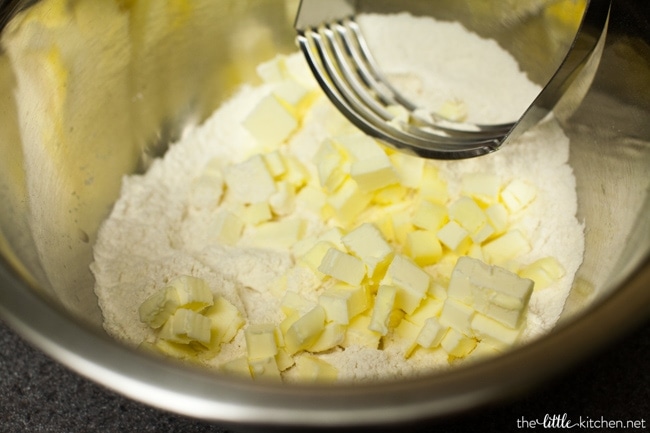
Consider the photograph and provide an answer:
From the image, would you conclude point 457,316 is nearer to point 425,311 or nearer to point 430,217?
point 425,311

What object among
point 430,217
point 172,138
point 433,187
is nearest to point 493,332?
point 430,217

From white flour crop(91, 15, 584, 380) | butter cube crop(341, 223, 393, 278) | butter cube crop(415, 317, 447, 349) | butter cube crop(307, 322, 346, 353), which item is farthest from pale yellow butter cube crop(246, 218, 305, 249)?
butter cube crop(415, 317, 447, 349)

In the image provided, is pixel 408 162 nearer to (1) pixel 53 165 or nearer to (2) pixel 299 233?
(2) pixel 299 233

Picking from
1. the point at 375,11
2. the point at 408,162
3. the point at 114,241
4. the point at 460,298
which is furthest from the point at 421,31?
the point at 114,241

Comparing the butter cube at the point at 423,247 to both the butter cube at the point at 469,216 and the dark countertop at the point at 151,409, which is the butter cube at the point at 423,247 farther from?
the dark countertop at the point at 151,409

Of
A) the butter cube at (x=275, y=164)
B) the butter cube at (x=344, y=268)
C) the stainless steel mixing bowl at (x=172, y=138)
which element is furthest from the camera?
the butter cube at (x=275, y=164)

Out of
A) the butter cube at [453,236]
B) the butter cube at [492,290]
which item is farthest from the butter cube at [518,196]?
the butter cube at [492,290]

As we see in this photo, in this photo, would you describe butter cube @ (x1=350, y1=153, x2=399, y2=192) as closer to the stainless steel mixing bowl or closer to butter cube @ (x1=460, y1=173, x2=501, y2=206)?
butter cube @ (x1=460, y1=173, x2=501, y2=206)
